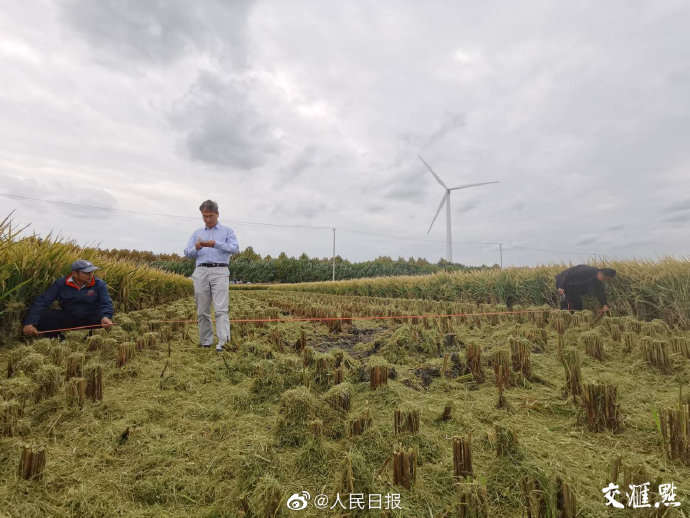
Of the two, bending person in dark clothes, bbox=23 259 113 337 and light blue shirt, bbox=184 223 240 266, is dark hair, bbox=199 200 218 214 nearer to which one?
light blue shirt, bbox=184 223 240 266

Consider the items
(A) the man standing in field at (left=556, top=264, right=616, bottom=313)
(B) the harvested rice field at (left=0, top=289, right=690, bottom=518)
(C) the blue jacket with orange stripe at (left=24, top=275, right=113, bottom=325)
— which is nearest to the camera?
(B) the harvested rice field at (left=0, top=289, right=690, bottom=518)

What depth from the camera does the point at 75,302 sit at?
17.3 feet

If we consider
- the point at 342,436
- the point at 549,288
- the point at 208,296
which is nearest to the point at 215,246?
the point at 208,296

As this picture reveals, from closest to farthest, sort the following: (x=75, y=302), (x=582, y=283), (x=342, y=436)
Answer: (x=342, y=436)
(x=75, y=302)
(x=582, y=283)

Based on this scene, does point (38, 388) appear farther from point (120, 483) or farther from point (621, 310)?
point (621, 310)

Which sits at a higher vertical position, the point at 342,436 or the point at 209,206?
the point at 209,206

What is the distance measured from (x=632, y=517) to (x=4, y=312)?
6.61 m

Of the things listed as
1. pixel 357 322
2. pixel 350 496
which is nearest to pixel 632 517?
pixel 350 496

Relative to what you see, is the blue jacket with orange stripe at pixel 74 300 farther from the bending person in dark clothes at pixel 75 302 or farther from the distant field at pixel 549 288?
the distant field at pixel 549 288

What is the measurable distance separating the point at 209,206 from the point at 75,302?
2.50 metres

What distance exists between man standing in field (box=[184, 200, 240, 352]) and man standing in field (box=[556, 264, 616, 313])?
7801 mm

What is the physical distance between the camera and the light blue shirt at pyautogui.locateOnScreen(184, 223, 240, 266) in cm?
530

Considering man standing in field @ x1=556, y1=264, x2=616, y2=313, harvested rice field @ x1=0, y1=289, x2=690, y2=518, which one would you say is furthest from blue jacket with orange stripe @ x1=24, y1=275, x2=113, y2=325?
man standing in field @ x1=556, y1=264, x2=616, y2=313

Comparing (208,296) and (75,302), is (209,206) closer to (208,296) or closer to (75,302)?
(208,296)
